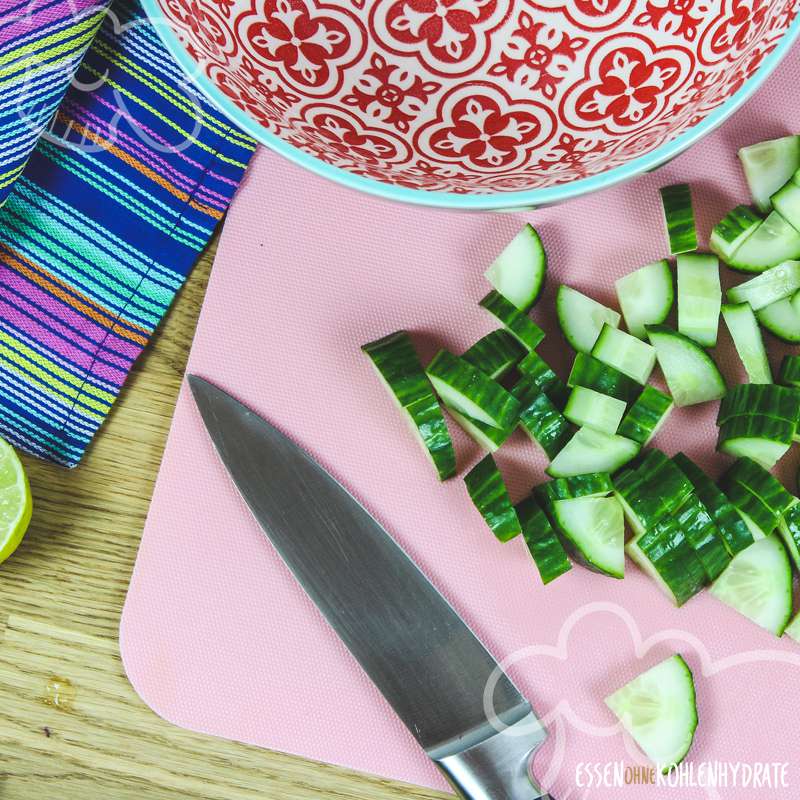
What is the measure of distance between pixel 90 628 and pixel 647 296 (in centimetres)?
96

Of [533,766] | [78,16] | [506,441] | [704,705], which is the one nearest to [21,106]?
[78,16]

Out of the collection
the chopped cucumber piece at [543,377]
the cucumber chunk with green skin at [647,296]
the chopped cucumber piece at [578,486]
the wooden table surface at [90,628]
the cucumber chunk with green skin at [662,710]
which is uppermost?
the cucumber chunk with green skin at [647,296]

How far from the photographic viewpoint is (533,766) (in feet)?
4.16

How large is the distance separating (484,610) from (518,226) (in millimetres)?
569

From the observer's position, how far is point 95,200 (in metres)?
1.29

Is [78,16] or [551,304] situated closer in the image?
[78,16]

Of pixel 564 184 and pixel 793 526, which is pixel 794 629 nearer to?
pixel 793 526

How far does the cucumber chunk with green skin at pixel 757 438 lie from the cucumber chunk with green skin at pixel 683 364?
0.21 feet

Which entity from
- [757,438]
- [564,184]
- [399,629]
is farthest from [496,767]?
[564,184]

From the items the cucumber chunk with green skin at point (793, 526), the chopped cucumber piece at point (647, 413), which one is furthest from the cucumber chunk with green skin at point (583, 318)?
the cucumber chunk with green skin at point (793, 526)

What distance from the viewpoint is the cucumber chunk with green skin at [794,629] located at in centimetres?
123

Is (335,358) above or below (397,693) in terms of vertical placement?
above

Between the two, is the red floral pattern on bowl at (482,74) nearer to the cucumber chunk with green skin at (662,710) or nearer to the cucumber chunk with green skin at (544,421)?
the cucumber chunk with green skin at (544,421)

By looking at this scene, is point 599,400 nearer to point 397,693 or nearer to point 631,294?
point 631,294
